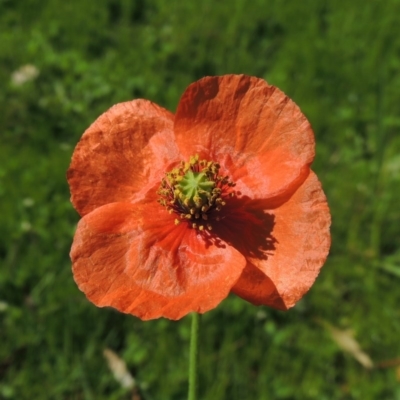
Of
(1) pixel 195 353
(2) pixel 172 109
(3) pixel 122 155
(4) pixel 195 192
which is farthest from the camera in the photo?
(2) pixel 172 109

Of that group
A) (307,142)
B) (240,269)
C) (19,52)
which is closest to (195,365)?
(240,269)

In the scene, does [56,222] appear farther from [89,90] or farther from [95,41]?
[95,41]

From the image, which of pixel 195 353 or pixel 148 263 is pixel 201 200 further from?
pixel 195 353

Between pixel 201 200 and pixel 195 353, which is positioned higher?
pixel 201 200

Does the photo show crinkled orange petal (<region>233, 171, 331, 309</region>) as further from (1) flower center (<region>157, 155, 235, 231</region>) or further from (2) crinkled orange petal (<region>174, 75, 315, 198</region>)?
(1) flower center (<region>157, 155, 235, 231</region>)

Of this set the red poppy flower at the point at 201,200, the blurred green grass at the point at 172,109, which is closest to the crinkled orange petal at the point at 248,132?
the red poppy flower at the point at 201,200

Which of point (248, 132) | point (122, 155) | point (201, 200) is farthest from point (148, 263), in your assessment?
point (248, 132)
